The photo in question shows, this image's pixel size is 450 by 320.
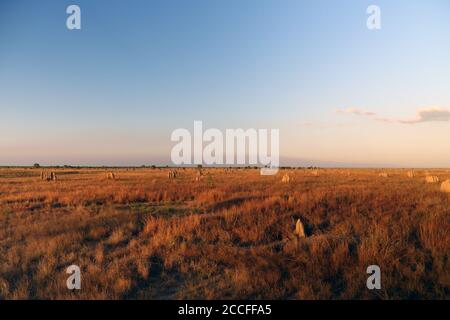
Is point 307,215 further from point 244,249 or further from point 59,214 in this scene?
point 59,214

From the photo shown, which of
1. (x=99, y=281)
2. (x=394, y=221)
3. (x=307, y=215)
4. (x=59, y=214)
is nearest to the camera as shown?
(x=99, y=281)

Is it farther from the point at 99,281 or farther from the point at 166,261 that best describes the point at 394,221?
the point at 99,281

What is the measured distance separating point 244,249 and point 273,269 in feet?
4.45

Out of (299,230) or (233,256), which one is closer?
(233,256)

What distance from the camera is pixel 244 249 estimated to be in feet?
21.5

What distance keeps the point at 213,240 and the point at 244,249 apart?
1.06m

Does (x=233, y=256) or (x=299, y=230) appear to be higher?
(x=299, y=230)

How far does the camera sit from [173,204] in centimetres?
1388

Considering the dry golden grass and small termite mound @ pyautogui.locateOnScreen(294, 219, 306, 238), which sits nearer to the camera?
the dry golden grass

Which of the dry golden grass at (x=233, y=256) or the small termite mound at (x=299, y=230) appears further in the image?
the small termite mound at (x=299, y=230)
